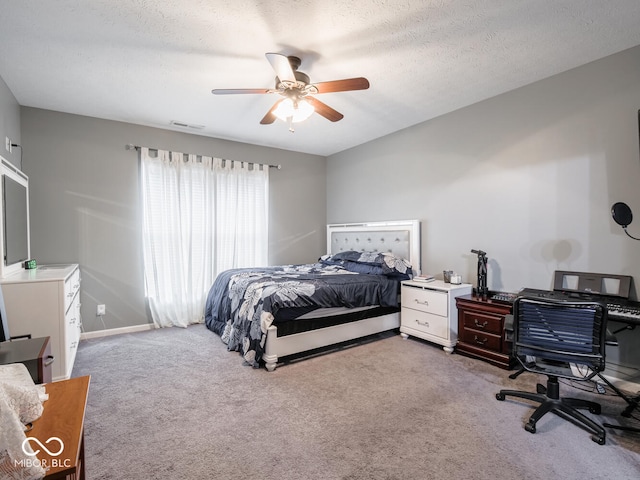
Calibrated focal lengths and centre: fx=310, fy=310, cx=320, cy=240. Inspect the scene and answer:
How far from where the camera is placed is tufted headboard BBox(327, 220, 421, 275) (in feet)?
13.5

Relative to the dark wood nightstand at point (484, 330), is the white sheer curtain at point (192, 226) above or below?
above

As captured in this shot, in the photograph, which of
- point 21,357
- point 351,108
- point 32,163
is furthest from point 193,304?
point 351,108

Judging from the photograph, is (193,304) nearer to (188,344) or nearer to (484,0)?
(188,344)

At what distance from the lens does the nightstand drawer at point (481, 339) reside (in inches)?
→ 115

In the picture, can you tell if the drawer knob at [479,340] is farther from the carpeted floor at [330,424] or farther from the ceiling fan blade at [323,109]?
the ceiling fan blade at [323,109]

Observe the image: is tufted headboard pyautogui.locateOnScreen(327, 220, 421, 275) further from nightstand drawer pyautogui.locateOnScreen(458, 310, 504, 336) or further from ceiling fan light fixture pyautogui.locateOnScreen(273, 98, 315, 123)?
ceiling fan light fixture pyautogui.locateOnScreen(273, 98, 315, 123)

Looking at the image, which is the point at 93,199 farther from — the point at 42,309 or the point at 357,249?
the point at 357,249

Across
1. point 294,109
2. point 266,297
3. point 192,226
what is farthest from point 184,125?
point 266,297

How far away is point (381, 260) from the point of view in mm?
3865

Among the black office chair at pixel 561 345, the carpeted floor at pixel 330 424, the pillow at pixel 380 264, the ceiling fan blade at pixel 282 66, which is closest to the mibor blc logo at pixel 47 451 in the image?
the carpeted floor at pixel 330 424

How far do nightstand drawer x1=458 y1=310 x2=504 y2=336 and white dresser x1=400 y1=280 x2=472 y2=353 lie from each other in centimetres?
14

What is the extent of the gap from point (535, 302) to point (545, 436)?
80 centimetres

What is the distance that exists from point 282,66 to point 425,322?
2.88 meters

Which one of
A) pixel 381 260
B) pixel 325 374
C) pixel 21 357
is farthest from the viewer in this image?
pixel 381 260
